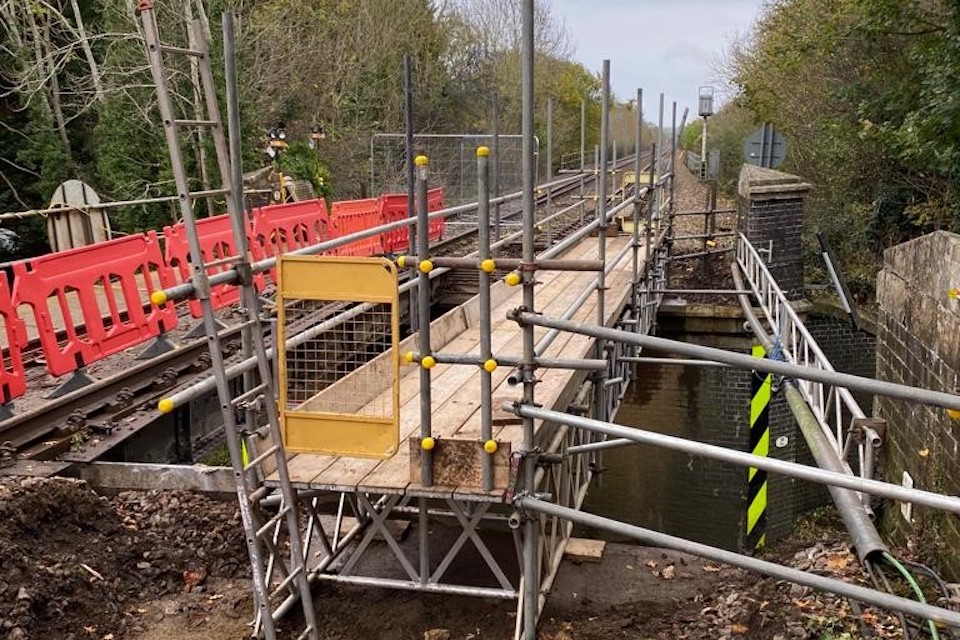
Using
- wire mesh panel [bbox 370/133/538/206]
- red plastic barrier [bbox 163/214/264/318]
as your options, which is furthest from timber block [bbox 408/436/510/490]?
wire mesh panel [bbox 370/133/538/206]

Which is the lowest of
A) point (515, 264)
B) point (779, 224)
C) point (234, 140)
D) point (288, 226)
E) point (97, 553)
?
point (97, 553)

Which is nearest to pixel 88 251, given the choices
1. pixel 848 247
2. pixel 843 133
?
pixel 843 133

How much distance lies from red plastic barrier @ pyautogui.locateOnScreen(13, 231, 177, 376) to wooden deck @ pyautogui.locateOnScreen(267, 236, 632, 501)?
3.34 meters

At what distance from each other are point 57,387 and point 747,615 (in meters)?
Result: 5.92

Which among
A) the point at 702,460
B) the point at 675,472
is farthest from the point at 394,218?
the point at 702,460

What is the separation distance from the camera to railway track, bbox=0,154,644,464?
593 centimetres

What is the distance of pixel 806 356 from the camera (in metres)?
7.79

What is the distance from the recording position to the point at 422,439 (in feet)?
12.5

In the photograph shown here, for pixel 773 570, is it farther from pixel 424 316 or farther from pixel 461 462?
pixel 424 316

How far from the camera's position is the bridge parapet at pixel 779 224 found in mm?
13336

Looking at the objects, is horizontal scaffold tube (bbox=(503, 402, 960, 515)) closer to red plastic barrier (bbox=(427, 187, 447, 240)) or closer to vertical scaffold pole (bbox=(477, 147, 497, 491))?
vertical scaffold pole (bbox=(477, 147, 497, 491))

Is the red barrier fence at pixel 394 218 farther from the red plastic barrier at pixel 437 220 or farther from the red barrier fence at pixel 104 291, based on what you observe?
the red barrier fence at pixel 104 291

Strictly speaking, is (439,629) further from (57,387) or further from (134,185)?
(134,185)

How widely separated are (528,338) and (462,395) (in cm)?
168
